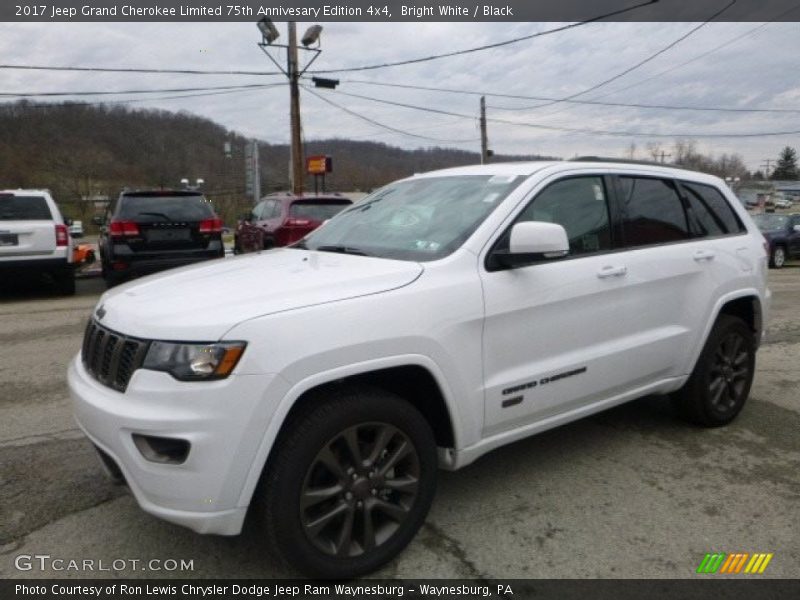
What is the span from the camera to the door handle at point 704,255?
396cm

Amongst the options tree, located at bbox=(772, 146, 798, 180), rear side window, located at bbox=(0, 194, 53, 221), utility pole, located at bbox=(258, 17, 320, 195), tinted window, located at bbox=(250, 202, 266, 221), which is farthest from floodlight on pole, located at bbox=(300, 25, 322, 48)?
tree, located at bbox=(772, 146, 798, 180)

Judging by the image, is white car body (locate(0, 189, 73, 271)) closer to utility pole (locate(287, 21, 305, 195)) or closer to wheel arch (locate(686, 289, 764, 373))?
→ wheel arch (locate(686, 289, 764, 373))

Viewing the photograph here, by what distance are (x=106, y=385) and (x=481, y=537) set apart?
1.76m

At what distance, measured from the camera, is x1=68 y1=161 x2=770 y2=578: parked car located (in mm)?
2303

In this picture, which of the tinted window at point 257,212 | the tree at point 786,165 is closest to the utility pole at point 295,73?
the tinted window at point 257,212

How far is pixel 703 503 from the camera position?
10.6ft

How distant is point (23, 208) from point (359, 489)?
9.73 meters

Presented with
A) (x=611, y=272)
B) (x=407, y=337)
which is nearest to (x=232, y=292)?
(x=407, y=337)

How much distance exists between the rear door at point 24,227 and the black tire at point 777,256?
749 inches

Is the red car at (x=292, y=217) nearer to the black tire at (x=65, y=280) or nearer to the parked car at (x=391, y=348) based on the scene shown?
the black tire at (x=65, y=280)

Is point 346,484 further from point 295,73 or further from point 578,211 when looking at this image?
point 295,73

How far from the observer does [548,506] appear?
126 inches

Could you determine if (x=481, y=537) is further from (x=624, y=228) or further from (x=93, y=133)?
(x=93, y=133)

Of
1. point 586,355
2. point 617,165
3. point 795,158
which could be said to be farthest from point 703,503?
point 795,158
